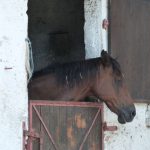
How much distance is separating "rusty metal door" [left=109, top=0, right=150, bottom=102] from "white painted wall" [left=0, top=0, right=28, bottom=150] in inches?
67.0

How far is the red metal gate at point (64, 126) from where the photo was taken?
246 inches

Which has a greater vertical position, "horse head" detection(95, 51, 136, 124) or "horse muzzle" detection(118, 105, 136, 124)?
"horse head" detection(95, 51, 136, 124)

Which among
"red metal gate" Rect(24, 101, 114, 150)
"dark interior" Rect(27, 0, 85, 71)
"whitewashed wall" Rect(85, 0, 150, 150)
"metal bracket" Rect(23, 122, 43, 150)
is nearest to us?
"metal bracket" Rect(23, 122, 43, 150)

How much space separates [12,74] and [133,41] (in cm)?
226

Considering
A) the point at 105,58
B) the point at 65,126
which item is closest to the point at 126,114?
the point at 105,58

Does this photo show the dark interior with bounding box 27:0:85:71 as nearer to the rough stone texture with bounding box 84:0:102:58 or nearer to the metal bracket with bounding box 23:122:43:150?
the rough stone texture with bounding box 84:0:102:58

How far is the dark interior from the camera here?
9.57 m

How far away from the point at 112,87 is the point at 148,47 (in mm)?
1218

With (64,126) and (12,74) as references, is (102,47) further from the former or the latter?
(12,74)

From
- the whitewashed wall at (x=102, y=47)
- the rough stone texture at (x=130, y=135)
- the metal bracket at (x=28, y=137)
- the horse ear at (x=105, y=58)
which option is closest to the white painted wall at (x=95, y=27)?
the whitewashed wall at (x=102, y=47)

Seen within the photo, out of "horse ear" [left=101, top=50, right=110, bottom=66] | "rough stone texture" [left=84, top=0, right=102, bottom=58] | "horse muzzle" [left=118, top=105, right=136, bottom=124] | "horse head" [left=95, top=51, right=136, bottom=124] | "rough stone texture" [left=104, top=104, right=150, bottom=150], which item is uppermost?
"rough stone texture" [left=84, top=0, right=102, bottom=58]

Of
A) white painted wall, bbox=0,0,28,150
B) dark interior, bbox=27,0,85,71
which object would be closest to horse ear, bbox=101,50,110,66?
white painted wall, bbox=0,0,28,150

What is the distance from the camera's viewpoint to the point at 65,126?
6566mm

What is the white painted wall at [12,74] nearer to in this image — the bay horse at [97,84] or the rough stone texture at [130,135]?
the bay horse at [97,84]
